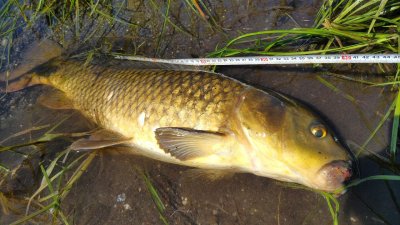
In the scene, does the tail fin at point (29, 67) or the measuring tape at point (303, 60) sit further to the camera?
the tail fin at point (29, 67)

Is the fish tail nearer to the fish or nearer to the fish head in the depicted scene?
the fish

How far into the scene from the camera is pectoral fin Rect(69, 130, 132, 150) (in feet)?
8.27

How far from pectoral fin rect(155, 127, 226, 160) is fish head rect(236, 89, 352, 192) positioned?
0.18 m

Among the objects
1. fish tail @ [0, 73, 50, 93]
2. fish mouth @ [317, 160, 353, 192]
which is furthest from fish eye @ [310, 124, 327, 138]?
fish tail @ [0, 73, 50, 93]

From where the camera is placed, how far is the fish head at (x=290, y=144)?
1923 mm

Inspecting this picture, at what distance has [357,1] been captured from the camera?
2605mm

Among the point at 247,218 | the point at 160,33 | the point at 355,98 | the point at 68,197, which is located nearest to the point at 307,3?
the point at 355,98

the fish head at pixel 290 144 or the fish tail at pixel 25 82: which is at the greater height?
the fish tail at pixel 25 82

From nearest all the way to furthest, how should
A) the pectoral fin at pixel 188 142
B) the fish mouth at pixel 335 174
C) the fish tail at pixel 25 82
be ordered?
1. the fish mouth at pixel 335 174
2. the pectoral fin at pixel 188 142
3. the fish tail at pixel 25 82

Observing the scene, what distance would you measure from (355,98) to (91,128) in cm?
207

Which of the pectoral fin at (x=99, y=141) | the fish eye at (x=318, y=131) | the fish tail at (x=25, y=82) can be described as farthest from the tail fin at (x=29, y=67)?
the fish eye at (x=318, y=131)

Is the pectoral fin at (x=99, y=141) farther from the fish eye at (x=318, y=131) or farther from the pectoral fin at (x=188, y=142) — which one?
the fish eye at (x=318, y=131)

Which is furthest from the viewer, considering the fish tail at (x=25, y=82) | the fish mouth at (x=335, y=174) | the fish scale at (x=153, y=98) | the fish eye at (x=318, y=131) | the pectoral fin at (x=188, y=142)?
the fish tail at (x=25, y=82)

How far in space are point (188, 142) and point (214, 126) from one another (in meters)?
0.19
